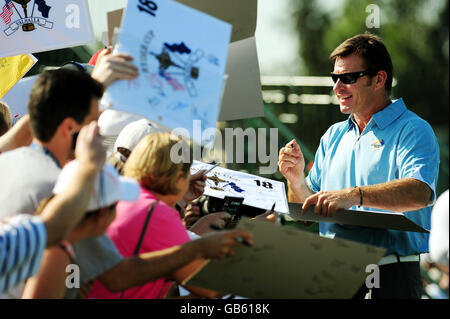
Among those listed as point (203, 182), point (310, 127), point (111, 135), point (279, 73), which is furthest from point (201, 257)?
point (279, 73)

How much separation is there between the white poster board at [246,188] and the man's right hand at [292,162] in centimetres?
29

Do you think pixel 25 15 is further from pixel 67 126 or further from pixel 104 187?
pixel 104 187

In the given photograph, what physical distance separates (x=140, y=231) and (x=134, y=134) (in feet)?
3.27

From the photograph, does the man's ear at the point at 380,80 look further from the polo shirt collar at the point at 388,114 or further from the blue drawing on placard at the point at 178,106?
the blue drawing on placard at the point at 178,106

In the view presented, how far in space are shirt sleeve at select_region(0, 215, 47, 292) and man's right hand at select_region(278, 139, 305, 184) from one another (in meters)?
2.17

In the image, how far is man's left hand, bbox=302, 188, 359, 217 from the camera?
3.41m

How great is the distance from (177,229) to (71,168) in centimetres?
64

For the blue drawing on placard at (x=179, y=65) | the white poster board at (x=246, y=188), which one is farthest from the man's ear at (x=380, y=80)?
the blue drawing on placard at (x=179, y=65)

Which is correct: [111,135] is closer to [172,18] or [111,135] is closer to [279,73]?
[172,18]

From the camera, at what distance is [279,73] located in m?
24.7

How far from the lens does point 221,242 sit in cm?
248

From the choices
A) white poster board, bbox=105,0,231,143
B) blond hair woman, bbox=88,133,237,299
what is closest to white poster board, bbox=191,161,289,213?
blond hair woman, bbox=88,133,237,299

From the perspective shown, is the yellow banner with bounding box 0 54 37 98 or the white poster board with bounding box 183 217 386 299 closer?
the white poster board with bounding box 183 217 386 299

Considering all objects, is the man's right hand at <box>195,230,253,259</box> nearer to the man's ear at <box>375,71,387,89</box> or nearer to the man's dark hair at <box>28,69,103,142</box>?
the man's dark hair at <box>28,69,103,142</box>
